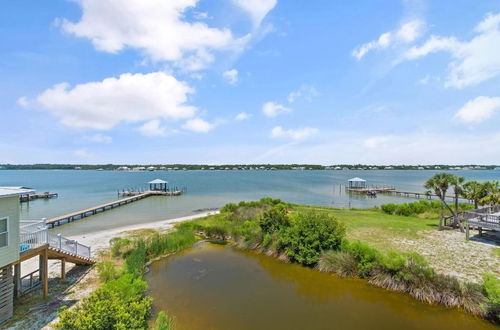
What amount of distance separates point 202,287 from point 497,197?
2407 centimetres

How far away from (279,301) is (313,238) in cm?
482

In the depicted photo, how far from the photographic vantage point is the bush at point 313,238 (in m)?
15.3

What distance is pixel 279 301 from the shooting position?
11.6m

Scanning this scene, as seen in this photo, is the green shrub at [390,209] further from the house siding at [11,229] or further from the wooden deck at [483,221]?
the house siding at [11,229]

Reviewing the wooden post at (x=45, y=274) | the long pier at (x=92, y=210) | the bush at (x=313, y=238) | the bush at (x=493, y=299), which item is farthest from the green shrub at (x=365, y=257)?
the long pier at (x=92, y=210)

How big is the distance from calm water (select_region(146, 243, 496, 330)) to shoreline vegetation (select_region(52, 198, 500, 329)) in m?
0.61

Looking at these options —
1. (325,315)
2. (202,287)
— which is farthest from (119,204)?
(325,315)

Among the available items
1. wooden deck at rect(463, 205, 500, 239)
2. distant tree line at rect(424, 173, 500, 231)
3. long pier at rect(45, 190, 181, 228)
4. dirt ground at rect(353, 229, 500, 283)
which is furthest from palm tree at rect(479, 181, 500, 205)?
long pier at rect(45, 190, 181, 228)

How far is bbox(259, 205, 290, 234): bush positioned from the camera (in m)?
18.4

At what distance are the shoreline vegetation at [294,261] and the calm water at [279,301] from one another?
613 millimetres

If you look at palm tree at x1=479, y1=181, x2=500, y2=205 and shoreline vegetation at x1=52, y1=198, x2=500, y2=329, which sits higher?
palm tree at x1=479, y1=181, x2=500, y2=205

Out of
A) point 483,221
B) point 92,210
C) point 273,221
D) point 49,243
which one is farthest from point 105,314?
point 92,210

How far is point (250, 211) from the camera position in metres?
28.1

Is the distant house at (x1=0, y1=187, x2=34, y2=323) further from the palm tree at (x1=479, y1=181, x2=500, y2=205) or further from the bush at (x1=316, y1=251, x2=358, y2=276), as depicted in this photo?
the palm tree at (x1=479, y1=181, x2=500, y2=205)
